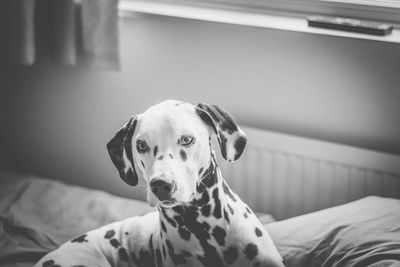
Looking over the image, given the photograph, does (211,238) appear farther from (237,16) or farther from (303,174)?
(237,16)

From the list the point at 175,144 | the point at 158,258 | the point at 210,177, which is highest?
the point at 175,144

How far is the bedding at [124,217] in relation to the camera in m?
1.77

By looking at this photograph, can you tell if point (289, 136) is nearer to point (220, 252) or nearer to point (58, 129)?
point (220, 252)

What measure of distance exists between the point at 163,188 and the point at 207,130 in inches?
9.4

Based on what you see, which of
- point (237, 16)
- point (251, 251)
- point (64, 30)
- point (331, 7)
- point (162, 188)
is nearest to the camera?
point (162, 188)

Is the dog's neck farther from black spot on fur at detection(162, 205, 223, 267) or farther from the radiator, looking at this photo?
the radiator

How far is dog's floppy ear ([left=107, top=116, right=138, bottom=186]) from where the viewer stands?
172cm

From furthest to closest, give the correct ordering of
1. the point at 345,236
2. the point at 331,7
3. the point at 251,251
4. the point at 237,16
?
the point at 237,16, the point at 331,7, the point at 345,236, the point at 251,251

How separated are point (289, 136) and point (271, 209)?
1.06 feet

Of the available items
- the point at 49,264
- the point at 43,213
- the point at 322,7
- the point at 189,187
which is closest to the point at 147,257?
the point at 49,264

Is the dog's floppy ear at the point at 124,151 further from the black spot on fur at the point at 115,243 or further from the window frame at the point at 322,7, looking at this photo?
the window frame at the point at 322,7

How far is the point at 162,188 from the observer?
1544mm

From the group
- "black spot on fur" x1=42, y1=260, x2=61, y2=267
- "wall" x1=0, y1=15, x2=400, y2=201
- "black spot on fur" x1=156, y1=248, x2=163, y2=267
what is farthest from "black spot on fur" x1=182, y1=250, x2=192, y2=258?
"wall" x1=0, y1=15, x2=400, y2=201

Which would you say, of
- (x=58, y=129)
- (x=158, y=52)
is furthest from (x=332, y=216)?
(x=58, y=129)
